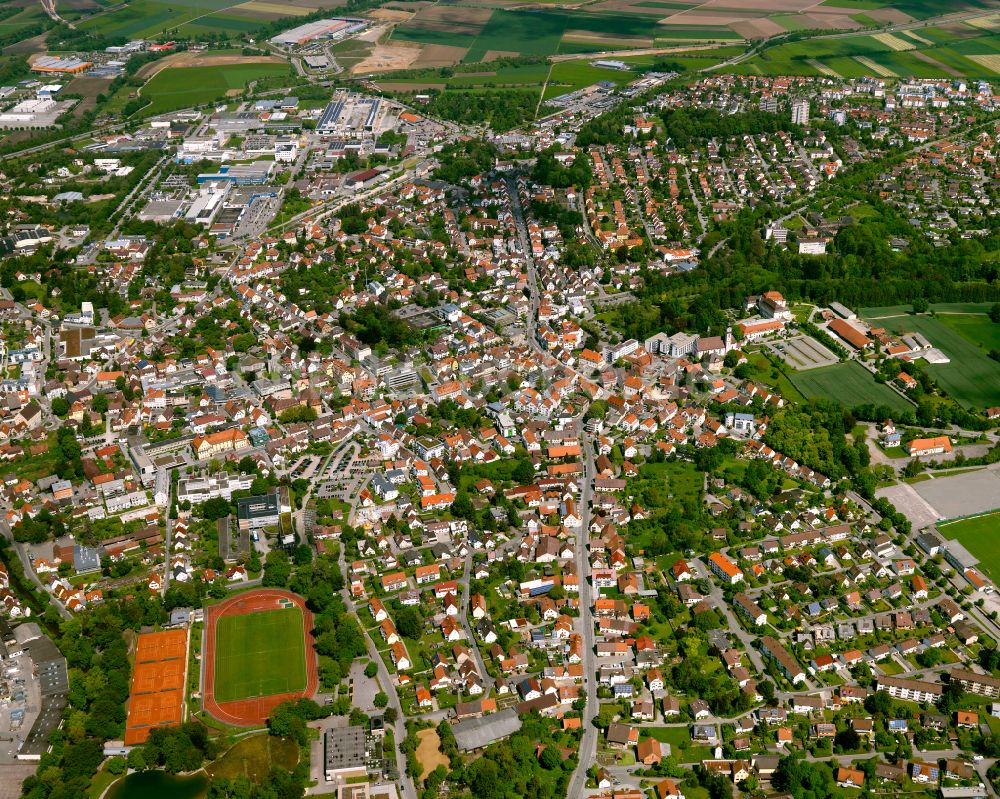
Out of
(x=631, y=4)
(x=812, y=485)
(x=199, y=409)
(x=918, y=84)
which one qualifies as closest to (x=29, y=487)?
(x=199, y=409)

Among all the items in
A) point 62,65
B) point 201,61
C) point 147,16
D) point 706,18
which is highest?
point 147,16

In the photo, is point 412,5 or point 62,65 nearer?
point 62,65

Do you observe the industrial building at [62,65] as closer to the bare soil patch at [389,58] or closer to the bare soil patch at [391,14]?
the bare soil patch at [389,58]

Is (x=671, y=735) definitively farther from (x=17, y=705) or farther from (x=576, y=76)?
(x=576, y=76)

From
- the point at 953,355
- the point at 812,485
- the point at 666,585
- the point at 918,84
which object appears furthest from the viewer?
the point at 918,84

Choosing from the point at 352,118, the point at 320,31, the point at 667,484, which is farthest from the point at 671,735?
the point at 320,31

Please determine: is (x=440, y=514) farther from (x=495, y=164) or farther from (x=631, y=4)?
(x=631, y=4)
